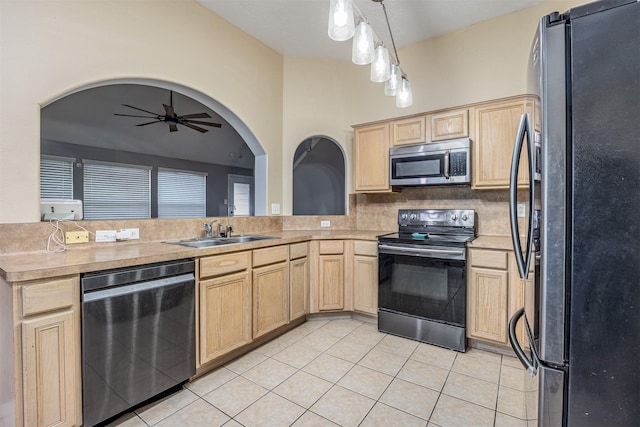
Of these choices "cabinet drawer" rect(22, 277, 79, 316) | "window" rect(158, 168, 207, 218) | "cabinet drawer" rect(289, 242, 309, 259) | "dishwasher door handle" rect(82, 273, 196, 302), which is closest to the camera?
"cabinet drawer" rect(22, 277, 79, 316)

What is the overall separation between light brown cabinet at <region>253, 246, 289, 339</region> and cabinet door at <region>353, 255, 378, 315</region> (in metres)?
0.73

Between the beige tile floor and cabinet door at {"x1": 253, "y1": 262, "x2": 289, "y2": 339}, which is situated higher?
cabinet door at {"x1": 253, "y1": 262, "x2": 289, "y2": 339}

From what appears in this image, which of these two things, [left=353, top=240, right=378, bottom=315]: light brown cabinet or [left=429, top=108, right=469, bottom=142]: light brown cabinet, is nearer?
[left=429, top=108, right=469, bottom=142]: light brown cabinet

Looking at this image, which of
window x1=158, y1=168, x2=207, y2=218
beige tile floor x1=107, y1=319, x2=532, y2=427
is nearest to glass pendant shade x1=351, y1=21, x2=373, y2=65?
beige tile floor x1=107, y1=319, x2=532, y2=427

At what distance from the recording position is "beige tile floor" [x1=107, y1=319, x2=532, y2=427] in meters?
1.68

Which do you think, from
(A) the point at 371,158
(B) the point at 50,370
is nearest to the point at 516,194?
(B) the point at 50,370

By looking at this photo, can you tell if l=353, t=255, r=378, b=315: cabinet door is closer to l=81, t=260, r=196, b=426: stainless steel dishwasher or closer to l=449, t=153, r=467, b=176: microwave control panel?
l=449, t=153, r=467, b=176: microwave control panel

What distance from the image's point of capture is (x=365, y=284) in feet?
9.92

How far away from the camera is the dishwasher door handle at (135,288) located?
1515 millimetres

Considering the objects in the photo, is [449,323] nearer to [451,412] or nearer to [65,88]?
[451,412]

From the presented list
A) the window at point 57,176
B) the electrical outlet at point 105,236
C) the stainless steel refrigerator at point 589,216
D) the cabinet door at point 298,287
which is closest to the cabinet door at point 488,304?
the cabinet door at point 298,287

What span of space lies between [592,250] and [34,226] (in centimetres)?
265

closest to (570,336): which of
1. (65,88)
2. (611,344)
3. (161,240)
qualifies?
(611,344)

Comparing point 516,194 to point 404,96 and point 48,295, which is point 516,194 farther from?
point 48,295
